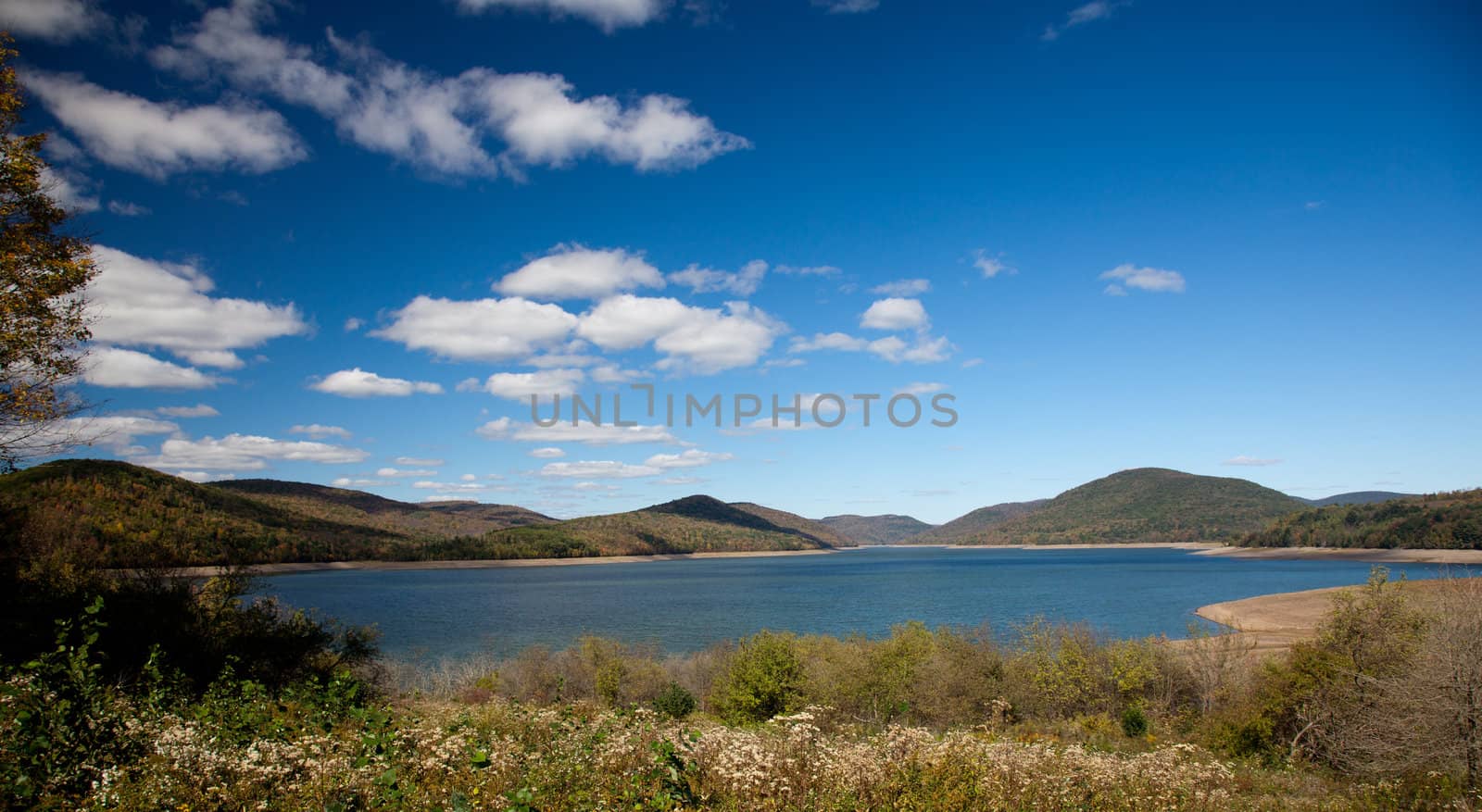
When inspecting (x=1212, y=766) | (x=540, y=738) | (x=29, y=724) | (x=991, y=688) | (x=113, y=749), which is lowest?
(x=991, y=688)

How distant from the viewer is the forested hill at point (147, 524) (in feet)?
72.7

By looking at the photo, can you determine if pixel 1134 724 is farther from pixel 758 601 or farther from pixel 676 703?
pixel 758 601

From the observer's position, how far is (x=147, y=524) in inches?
3839

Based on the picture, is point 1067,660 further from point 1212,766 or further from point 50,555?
point 50,555

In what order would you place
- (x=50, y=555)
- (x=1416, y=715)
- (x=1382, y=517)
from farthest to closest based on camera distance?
(x=1382, y=517)
(x=50, y=555)
(x=1416, y=715)

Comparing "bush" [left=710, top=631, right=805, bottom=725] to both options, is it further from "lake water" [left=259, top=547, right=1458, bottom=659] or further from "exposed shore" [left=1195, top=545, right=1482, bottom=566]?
"exposed shore" [left=1195, top=545, right=1482, bottom=566]

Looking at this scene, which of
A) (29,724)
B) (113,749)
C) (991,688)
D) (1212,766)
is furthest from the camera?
(991,688)

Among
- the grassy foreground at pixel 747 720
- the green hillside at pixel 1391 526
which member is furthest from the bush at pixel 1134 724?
the green hillside at pixel 1391 526

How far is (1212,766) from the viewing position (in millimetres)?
9039

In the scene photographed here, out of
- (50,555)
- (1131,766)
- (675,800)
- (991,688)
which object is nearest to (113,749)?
(675,800)

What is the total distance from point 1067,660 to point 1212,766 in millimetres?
30597

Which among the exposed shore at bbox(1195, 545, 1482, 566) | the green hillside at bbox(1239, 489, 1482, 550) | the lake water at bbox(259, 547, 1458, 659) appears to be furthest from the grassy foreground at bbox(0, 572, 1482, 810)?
the green hillside at bbox(1239, 489, 1482, 550)

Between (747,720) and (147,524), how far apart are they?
10748 cm

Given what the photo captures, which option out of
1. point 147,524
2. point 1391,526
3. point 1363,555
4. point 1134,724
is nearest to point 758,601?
point 1134,724
